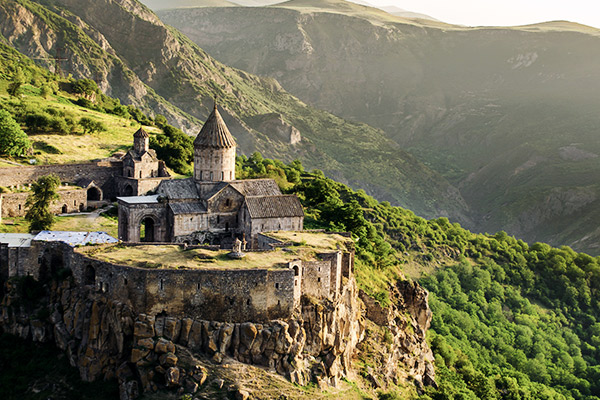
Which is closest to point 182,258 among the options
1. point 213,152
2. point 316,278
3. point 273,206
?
point 316,278

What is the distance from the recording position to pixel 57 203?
188 ft

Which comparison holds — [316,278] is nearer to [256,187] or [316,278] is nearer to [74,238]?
[256,187]

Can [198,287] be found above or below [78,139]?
below

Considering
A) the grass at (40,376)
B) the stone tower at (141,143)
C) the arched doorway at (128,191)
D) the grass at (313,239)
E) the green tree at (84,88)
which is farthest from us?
the green tree at (84,88)

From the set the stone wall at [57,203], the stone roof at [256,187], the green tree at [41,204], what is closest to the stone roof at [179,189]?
the stone roof at [256,187]

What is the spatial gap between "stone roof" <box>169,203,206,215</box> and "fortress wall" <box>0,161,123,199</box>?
1603cm

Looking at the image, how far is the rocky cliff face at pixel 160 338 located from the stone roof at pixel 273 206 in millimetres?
10053

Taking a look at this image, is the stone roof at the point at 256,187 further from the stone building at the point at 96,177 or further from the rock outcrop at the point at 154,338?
the rock outcrop at the point at 154,338

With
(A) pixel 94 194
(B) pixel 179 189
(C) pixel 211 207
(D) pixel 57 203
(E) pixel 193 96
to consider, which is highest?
(E) pixel 193 96

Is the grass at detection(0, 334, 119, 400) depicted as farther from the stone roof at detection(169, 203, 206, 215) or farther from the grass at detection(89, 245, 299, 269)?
the stone roof at detection(169, 203, 206, 215)

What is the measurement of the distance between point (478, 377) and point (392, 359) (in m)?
14.3

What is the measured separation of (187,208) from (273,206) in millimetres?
6951

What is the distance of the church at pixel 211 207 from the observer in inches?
1964

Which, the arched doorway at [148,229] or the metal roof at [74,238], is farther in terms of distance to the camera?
the arched doorway at [148,229]
